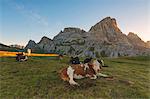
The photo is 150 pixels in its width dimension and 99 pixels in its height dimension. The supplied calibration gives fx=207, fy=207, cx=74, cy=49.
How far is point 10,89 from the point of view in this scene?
1245 centimetres

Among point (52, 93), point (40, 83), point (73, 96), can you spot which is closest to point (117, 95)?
point (73, 96)

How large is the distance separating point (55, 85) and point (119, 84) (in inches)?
164

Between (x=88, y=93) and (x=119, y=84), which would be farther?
(x=119, y=84)

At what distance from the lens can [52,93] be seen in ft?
37.7

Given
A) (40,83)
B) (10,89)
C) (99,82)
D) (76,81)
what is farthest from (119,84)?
(10,89)

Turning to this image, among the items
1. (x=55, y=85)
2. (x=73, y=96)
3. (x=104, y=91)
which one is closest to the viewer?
(x=73, y=96)

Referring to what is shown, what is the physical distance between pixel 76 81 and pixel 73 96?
2397mm

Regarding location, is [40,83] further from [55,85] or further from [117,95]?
[117,95]

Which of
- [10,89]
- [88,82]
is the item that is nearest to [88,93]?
[88,82]

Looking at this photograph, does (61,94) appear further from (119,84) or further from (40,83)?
(119,84)

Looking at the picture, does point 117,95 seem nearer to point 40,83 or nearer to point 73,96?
point 73,96

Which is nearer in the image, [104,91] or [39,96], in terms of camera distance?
[39,96]

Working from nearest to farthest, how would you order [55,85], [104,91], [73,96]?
[73,96], [104,91], [55,85]

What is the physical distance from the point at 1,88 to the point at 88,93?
552 centimetres
